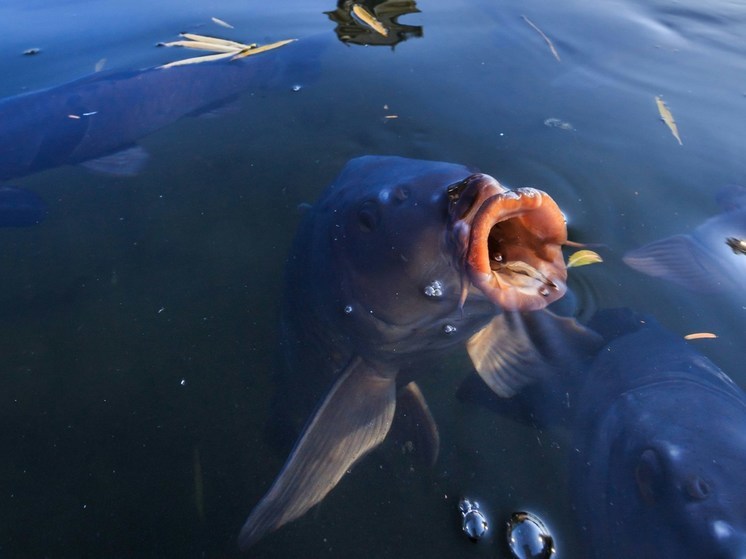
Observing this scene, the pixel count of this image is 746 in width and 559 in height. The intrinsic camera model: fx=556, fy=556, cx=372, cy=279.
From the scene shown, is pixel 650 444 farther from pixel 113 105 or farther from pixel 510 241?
pixel 113 105

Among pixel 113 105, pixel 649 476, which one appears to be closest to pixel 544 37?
pixel 113 105

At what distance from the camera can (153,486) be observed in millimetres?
1852

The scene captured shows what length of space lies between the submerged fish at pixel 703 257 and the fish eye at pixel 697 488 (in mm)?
A: 1008

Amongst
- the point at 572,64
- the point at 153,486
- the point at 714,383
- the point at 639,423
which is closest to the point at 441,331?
the point at 639,423

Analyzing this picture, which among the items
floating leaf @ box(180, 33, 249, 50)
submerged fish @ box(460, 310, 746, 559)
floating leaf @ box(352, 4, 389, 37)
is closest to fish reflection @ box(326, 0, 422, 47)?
floating leaf @ box(352, 4, 389, 37)

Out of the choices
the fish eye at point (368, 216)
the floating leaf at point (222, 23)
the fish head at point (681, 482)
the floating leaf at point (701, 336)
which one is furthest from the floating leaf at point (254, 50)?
the fish head at point (681, 482)

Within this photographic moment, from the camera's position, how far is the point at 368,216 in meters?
1.90

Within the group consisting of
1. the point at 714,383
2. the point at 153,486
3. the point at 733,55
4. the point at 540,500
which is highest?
the point at 733,55

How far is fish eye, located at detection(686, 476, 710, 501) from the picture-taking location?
5.10 ft

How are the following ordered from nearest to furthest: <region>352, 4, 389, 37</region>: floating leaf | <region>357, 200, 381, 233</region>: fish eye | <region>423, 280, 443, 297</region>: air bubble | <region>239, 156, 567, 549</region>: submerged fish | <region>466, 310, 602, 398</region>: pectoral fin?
<region>239, 156, 567, 549</region>: submerged fish < <region>423, 280, 443, 297</region>: air bubble < <region>357, 200, 381, 233</region>: fish eye < <region>466, 310, 602, 398</region>: pectoral fin < <region>352, 4, 389, 37</region>: floating leaf

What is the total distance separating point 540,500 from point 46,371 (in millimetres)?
1879

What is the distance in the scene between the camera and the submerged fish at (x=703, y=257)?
7.70 feet

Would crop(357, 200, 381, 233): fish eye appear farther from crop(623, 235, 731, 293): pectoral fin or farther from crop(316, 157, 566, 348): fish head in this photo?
crop(623, 235, 731, 293): pectoral fin

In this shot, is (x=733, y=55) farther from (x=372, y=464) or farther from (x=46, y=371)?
(x=46, y=371)
